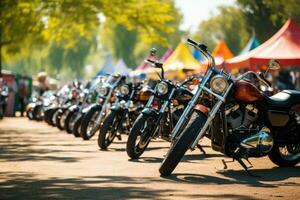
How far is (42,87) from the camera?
3644cm

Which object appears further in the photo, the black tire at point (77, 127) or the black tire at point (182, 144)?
the black tire at point (77, 127)

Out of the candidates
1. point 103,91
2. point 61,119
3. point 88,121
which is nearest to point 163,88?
point 88,121

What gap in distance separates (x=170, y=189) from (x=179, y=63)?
89.6ft

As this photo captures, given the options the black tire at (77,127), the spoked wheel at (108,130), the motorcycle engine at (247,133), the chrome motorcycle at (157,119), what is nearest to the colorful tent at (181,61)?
the black tire at (77,127)

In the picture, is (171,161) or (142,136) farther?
(142,136)

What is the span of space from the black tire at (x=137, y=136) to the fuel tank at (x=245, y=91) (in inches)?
76.3

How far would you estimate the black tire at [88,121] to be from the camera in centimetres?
1539

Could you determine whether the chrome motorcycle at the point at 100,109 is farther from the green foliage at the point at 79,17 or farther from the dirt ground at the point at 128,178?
the green foliage at the point at 79,17

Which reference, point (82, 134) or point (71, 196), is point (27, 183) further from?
point (82, 134)

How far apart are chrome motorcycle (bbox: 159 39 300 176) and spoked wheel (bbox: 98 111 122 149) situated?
130 inches

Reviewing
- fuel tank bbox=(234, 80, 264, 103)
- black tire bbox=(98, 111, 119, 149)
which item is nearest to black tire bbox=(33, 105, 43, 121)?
black tire bbox=(98, 111, 119, 149)

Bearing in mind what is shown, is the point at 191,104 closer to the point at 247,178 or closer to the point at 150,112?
the point at 247,178

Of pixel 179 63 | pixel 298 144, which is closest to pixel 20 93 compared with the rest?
pixel 179 63

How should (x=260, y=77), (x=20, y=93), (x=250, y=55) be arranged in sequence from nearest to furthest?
(x=260, y=77) < (x=250, y=55) < (x=20, y=93)
